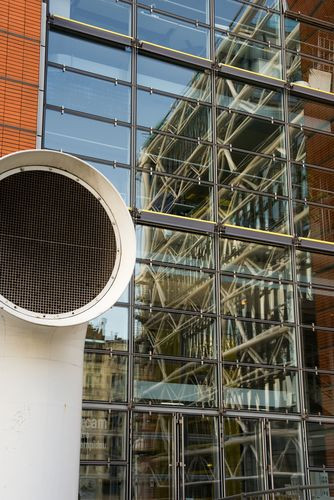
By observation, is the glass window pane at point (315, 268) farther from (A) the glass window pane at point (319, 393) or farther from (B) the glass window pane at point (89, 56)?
(B) the glass window pane at point (89, 56)

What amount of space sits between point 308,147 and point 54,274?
10172mm

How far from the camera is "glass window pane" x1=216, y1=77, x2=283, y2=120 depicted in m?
13.8

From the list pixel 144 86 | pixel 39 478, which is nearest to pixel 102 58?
pixel 144 86

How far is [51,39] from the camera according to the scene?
12.4 m

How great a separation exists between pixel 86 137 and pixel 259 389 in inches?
219

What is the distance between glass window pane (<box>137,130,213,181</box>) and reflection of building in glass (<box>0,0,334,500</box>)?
0.03m

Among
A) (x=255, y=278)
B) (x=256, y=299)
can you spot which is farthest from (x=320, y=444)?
(x=255, y=278)

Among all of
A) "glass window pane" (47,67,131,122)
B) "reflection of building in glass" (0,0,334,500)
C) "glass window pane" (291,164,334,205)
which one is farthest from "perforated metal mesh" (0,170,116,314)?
"glass window pane" (291,164,334,205)

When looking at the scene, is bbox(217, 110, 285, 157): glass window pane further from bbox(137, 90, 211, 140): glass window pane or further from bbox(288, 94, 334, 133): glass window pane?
bbox(288, 94, 334, 133): glass window pane

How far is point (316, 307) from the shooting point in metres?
13.3

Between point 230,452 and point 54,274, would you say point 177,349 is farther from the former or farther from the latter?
point 54,274

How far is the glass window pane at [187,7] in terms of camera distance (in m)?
13.8

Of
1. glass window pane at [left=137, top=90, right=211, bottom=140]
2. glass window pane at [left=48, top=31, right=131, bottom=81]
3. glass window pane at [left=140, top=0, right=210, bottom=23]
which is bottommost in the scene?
glass window pane at [left=137, top=90, right=211, bottom=140]

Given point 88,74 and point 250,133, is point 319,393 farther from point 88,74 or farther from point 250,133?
point 88,74
